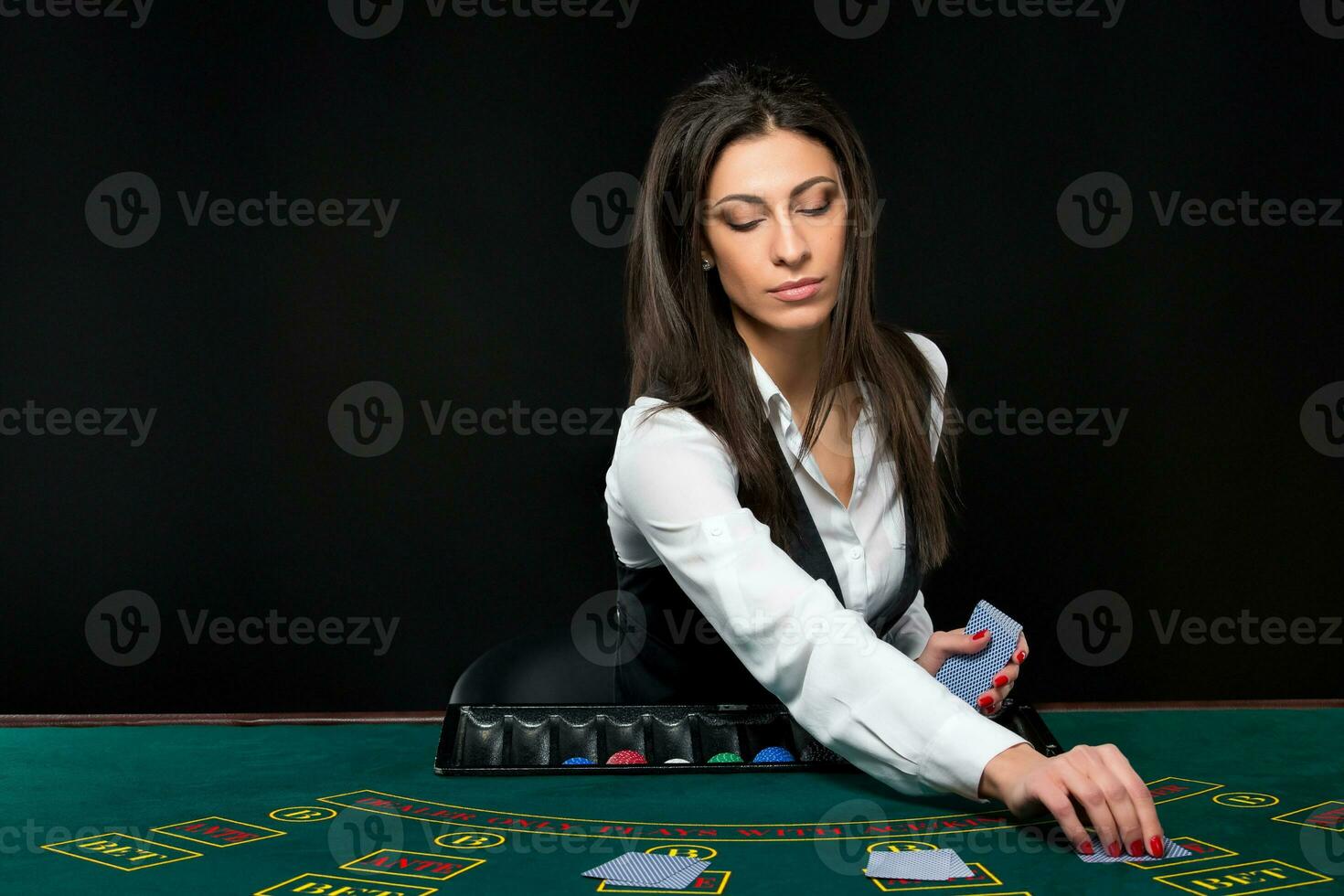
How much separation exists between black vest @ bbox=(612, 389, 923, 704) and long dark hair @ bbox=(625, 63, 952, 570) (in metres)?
0.12

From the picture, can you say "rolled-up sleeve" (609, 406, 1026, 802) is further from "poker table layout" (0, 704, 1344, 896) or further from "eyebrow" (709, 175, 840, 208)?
"eyebrow" (709, 175, 840, 208)

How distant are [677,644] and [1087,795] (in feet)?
3.35

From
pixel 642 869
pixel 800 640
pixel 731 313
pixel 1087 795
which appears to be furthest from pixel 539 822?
pixel 731 313

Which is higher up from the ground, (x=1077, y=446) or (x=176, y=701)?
(x=1077, y=446)

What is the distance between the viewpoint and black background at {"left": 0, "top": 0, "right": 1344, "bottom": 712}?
3.59 meters

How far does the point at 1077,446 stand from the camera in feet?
12.1

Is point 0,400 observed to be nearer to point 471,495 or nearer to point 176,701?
point 176,701

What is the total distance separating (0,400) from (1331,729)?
331 centimetres

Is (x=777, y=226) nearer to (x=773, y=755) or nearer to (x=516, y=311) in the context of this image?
(x=773, y=755)

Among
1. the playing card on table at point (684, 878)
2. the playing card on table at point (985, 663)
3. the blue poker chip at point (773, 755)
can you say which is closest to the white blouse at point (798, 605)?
the blue poker chip at point (773, 755)

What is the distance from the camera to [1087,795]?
4.77ft

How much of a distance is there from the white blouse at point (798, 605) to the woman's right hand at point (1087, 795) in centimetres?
5

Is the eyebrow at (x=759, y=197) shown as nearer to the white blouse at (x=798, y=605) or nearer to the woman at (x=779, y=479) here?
the woman at (x=779, y=479)

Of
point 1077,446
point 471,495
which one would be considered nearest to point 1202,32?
point 1077,446
